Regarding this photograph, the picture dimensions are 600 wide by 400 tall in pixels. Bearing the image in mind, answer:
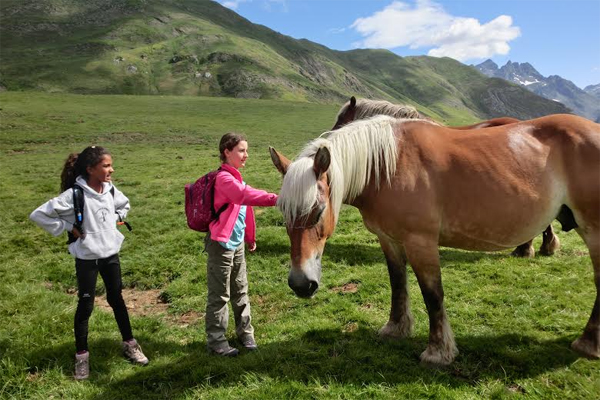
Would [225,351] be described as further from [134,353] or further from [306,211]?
[306,211]

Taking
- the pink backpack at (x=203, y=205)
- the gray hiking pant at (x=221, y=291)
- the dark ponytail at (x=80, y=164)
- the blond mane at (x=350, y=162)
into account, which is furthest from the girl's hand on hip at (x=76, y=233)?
the blond mane at (x=350, y=162)

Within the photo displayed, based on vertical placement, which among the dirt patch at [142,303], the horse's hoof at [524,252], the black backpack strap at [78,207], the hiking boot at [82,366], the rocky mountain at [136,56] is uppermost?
the rocky mountain at [136,56]

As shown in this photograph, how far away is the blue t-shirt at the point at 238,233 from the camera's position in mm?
4514

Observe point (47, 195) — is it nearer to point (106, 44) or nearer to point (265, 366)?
point (265, 366)

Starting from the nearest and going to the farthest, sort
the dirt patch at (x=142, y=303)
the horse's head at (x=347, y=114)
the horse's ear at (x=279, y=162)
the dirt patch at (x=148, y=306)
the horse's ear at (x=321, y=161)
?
1. the horse's ear at (x=321, y=161)
2. the horse's ear at (x=279, y=162)
3. the dirt patch at (x=148, y=306)
4. the dirt patch at (x=142, y=303)
5. the horse's head at (x=347, y=114)

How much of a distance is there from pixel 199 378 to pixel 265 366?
752 mm

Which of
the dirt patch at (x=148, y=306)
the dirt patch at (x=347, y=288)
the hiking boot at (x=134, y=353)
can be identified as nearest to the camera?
the hiking boot at (x=134, y=353)

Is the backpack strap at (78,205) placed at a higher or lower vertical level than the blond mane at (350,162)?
lower

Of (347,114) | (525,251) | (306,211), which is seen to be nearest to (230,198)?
(306,211)

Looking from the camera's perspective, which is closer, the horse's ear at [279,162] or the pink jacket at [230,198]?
the horse's ear at [279,162]

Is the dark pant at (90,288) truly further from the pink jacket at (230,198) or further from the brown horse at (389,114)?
the brown horse at (389,114)

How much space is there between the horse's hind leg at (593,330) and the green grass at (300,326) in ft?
0.44

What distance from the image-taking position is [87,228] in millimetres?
4207

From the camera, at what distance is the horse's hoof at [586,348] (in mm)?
4232
